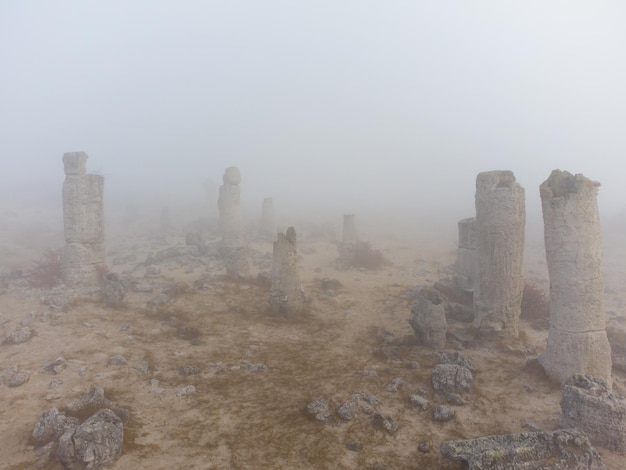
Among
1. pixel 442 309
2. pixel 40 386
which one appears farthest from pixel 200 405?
pixel 442 309

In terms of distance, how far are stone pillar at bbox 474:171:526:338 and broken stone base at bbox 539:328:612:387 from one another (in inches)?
90.0

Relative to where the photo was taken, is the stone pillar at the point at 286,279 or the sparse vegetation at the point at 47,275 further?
the sparse vegetation at the point at 47,275

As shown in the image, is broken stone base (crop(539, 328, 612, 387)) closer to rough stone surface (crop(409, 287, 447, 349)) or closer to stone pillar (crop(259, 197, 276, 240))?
rough stone surface (crop(409, 287, 447, 349))

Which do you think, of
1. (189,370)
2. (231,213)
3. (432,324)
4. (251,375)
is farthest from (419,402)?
(231,213)

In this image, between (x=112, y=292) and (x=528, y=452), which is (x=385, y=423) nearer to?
(x=528, y=452)

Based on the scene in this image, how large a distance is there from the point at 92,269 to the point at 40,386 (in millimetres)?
8127

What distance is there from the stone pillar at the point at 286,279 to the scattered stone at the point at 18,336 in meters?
6.45

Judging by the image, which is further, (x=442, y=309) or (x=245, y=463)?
(x=442, y=309)

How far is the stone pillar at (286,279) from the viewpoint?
509 inches

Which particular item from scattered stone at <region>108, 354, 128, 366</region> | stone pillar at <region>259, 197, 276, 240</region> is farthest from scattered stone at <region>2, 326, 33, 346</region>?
stone pillar at <region>259, 197, 276, 240</region>

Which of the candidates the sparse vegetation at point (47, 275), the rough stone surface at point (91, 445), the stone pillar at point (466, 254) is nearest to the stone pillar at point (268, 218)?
the sparse vegetation at point (47, 275)

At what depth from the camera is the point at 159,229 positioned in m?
30.1

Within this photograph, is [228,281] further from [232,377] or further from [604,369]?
[604,369]

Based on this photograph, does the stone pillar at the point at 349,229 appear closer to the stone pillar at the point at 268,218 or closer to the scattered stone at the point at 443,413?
the stone pillar at the point at 268,218
